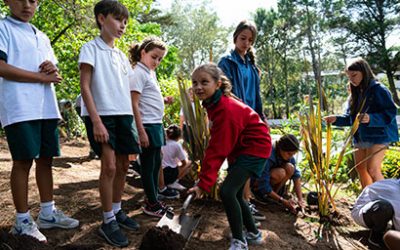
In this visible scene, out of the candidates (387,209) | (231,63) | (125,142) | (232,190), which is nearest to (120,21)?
(125,142)

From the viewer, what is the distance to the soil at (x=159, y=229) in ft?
7.69

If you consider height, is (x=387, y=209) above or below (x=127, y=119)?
below

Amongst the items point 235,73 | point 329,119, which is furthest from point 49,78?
point 329,119

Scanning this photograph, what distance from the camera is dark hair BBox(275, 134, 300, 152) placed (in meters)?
3.45

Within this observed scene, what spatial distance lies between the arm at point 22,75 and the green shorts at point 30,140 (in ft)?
0.83

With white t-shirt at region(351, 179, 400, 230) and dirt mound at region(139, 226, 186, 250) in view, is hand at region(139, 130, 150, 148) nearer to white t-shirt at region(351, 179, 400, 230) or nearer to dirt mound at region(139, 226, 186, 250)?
dirt mound at region(139, 226, 186, 250)

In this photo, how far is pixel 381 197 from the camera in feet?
9.55

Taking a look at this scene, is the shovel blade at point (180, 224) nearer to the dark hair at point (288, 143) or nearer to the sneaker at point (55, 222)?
the sneaker at point (55, 222)

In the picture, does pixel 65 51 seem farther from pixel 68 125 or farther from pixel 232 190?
pixel 232 190

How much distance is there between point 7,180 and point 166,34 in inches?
1062

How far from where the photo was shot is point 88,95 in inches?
90.7

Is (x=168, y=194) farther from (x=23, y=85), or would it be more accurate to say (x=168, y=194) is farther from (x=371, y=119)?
(x=371, y=119)

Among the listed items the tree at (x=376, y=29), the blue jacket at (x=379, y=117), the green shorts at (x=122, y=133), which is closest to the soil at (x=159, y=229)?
the green shorts at (x=122, y=133)

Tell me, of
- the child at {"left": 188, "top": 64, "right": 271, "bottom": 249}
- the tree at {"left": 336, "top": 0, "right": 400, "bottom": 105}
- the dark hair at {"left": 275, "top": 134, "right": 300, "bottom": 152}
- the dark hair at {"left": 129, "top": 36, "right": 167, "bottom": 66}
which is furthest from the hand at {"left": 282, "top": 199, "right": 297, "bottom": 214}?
the tree at {"left": 336, "top": 0, "right": 400, "bottom": 105}
